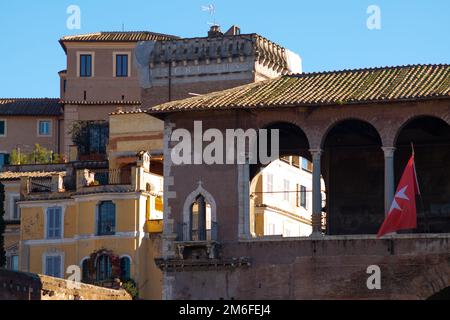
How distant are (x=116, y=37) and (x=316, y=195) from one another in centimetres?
5507

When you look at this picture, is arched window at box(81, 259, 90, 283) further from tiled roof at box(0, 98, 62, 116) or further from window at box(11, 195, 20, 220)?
tiled roof at box(0, 98, 62, 116)

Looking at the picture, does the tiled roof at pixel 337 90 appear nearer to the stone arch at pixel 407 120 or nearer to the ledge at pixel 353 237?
Answer: the stone arch at pixel 407 120

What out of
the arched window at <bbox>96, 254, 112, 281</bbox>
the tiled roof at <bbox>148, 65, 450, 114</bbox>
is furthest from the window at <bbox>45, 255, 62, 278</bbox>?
the tiled roof at <bbox>148, 65, 450, 114</bbox>

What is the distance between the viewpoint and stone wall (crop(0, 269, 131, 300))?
62.1m

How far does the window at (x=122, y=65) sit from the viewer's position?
4626 inches

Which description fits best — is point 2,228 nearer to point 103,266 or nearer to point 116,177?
point 103,266

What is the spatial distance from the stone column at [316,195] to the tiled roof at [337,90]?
1.68m

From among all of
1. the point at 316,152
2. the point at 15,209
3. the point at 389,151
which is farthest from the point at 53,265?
the point at 389,151

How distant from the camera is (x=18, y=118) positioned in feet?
388

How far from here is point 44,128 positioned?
11875 cm

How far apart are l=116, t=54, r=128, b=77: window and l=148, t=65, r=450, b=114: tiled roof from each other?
50130 mm

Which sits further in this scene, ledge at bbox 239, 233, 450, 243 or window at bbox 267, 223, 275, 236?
window at bbox 267, 223, 275, 236

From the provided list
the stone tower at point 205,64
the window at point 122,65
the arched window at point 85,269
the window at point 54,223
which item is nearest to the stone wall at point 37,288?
the arched window at point 85,269
